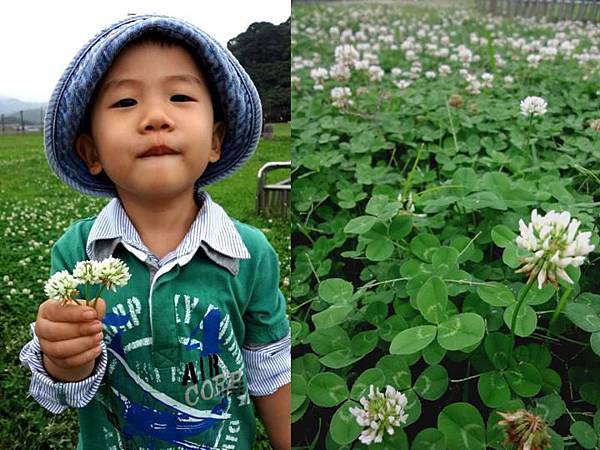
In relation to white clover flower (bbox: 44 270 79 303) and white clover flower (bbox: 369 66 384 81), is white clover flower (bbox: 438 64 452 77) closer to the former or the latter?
white clover flower (bbox: 369 66 384 81)

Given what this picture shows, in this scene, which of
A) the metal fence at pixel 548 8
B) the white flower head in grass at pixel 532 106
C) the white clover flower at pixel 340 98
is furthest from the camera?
the metal fence at pixel 548 8

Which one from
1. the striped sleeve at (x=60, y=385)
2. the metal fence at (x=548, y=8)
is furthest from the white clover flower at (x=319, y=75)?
the metal fence at (x=548, y=8)

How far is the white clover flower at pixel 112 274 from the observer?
623 mm

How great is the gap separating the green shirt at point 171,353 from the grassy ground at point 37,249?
64 mm

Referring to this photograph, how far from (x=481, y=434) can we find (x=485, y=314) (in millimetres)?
150

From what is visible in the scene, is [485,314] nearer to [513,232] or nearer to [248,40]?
[513,232]

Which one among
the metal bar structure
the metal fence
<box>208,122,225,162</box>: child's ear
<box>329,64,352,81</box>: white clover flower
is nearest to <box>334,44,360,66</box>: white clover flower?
<box>329,64,352,81</box>: white clover flower

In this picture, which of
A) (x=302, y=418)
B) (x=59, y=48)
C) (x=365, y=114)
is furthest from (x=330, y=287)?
(x=365, y=114)

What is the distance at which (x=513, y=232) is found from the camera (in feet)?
3.18

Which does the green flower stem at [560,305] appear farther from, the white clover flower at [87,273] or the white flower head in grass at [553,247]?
the white clover flower at [87,273]

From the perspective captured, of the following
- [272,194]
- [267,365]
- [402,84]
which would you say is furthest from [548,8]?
[267,365]

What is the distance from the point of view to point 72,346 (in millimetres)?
623

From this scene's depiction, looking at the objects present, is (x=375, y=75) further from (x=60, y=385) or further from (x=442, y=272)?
(x=60, y=385)

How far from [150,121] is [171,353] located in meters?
0.20
